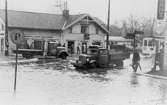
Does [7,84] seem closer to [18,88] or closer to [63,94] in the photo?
[18,88]

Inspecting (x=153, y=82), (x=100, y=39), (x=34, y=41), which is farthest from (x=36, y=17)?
(x=153, y=82)

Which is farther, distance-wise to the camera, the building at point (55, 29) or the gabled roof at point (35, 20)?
the building at point (55, 29)

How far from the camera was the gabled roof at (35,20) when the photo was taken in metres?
36.3

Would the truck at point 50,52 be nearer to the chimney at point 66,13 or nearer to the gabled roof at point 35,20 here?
the gabled roof at point 35,20

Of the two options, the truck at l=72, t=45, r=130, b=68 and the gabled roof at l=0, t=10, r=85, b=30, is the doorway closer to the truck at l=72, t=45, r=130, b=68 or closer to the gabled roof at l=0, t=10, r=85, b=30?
the gabled roof at l=0, t=10, r=85, b=30

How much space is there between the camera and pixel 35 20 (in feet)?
126

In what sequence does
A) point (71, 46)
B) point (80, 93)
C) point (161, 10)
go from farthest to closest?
point (71, 46)
point (161, 10)
point (80, 93)

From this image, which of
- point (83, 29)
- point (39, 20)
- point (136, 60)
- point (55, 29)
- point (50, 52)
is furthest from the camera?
point (83, 29)

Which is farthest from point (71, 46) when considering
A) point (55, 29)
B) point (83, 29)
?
point (55, 29)

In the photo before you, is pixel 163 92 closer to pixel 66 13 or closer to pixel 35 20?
pixel 35 20

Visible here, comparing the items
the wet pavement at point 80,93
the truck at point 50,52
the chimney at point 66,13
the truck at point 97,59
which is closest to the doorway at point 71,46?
the chimney at point 66,13

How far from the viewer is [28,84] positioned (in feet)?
41.9

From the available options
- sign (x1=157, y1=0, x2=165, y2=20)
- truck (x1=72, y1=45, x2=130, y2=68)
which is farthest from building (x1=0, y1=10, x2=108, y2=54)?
sign (x1=157, y1=0, x2=165, y2=20)

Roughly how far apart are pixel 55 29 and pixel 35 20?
2.91 meters
